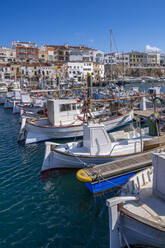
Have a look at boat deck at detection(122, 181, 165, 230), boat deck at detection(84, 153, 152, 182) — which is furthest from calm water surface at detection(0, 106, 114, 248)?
boat deck at detection(122, 181, 165, 230)

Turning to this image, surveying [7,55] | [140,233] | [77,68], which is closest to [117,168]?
[140,233]

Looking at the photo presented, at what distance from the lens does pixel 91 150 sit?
12805 millimetres

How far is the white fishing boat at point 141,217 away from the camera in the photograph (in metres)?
6.29

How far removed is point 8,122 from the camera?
30.4 m

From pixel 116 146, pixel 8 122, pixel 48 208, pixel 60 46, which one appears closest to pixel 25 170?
pixel 48 208

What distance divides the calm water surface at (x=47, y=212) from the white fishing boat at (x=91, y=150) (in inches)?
40.6

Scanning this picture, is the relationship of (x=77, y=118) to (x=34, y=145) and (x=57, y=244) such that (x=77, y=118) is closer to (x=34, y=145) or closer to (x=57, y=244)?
(x=34, y=145)

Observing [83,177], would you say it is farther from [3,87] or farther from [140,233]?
[3,87]

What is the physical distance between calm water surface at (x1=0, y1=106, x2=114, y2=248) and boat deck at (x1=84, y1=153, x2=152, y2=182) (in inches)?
52.5

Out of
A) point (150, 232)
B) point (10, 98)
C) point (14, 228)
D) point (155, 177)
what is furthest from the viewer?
point (10, 98)

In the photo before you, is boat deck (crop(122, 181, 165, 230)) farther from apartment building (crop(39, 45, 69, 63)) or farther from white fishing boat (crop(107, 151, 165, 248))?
apartment building (crop(39, 45, 69, 63))

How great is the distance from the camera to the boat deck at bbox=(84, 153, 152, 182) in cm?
1030

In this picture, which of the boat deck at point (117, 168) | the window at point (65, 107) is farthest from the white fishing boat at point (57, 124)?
the boat deck at point (117, 168)

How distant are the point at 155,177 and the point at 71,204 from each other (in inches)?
190
